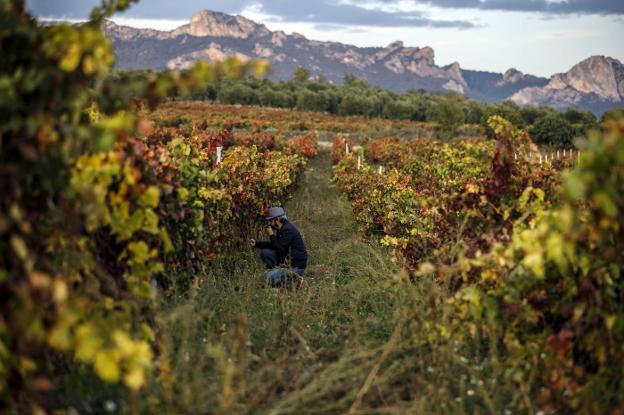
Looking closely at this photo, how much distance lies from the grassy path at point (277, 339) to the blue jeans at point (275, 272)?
187 millimetres

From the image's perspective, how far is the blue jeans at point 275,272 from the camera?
7264 mm

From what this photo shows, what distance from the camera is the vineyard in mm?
2557

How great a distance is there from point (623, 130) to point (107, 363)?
2.26m

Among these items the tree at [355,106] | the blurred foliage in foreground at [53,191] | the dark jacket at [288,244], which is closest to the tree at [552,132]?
the tree at [355,106]

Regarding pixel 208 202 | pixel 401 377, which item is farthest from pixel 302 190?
pixel 401 377

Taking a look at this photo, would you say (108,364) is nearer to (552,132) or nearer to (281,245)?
(281,245)

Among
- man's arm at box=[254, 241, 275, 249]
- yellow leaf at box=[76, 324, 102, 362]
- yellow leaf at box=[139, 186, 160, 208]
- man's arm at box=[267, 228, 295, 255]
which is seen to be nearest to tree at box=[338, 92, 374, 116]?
man's arm at box=[254, 241, 275, 249]

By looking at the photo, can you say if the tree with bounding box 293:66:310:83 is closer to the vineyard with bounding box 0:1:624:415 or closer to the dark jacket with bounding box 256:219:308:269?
the dark jacket with bounding box 256:219:308:269

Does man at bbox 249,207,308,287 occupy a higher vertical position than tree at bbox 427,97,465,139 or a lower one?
higher

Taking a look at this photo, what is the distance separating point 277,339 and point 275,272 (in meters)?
2.62

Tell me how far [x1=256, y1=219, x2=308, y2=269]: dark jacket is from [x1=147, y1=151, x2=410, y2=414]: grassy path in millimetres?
334

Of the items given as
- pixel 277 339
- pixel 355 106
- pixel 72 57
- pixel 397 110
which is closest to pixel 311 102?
pixel 355 106

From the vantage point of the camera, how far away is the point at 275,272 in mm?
7484

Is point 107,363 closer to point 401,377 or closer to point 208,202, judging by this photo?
point 401,377
